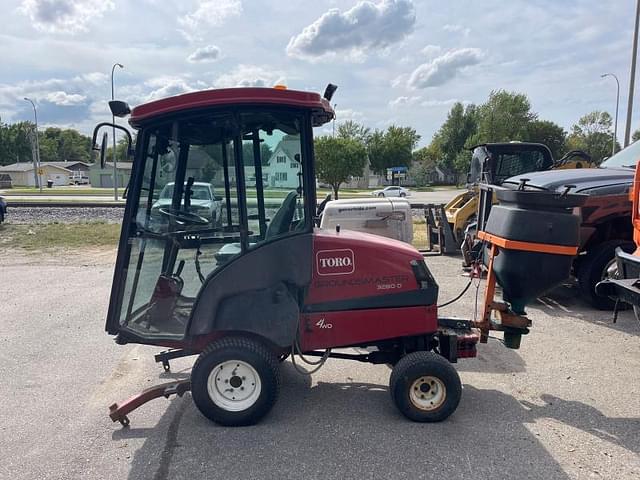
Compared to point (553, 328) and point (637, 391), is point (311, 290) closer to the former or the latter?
point (637, 391)

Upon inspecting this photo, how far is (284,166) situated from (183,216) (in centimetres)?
91

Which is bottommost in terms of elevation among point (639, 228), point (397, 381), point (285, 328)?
point (397, 381)

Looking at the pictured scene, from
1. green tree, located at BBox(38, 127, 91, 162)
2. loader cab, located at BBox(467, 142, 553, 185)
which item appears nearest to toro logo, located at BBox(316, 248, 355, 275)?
loader cab, located at BBox(467, 142, 553, 185)

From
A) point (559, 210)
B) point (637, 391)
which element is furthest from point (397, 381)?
point (637, 391)

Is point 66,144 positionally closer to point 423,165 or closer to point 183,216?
point 423,165

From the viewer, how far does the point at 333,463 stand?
3053 millimetres

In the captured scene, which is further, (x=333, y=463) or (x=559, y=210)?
(x=559, y=210)

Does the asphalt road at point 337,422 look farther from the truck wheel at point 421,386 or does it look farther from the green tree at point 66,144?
the green tree at point 66,144

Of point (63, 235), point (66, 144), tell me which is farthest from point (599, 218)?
point (66, 144)

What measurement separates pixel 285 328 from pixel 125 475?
4.52ft

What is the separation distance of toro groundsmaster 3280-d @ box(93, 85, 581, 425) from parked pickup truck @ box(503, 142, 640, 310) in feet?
9.54

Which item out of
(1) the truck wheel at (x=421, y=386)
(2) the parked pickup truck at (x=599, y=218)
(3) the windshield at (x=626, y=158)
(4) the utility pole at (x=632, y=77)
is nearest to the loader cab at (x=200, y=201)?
(1) the truck wheel at (x=421, y=386)

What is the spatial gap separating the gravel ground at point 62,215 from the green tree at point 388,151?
51.6m

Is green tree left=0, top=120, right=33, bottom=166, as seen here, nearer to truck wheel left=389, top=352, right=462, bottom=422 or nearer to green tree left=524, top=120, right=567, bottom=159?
green tree left=524, top=120, right=567, bottom=159
